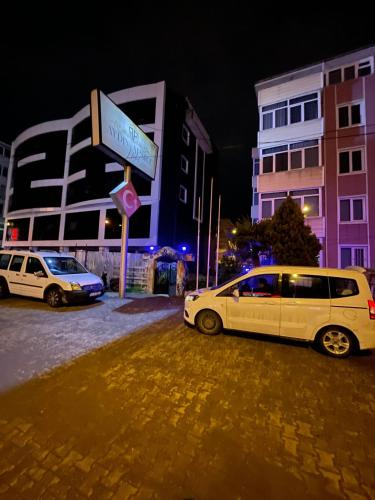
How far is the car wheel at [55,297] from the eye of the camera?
A: 27.2ft

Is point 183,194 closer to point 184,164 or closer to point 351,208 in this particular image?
point 184,164

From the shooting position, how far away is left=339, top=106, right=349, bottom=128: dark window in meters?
14.9

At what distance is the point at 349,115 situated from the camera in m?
14.8

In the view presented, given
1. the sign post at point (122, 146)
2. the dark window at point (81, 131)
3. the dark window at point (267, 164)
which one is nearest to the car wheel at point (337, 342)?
the sign post at point (122, 146)

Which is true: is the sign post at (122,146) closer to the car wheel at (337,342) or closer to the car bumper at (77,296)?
the car bumper at (77,296)

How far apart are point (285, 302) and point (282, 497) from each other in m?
3.68

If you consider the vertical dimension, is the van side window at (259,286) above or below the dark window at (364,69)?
below

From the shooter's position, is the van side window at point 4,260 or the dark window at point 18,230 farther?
the dark window at point 18,230

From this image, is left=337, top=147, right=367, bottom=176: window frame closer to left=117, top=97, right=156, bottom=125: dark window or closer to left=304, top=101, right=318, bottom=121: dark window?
left=304, top=101, right=318, bottom=121: dark window

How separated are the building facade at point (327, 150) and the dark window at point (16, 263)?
557 inches

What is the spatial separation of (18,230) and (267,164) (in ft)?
101

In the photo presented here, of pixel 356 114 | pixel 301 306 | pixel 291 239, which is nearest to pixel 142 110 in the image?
pixel 356 114

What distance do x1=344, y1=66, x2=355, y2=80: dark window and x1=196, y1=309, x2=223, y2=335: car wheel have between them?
61.7 feet

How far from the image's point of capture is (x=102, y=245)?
73.4ft
